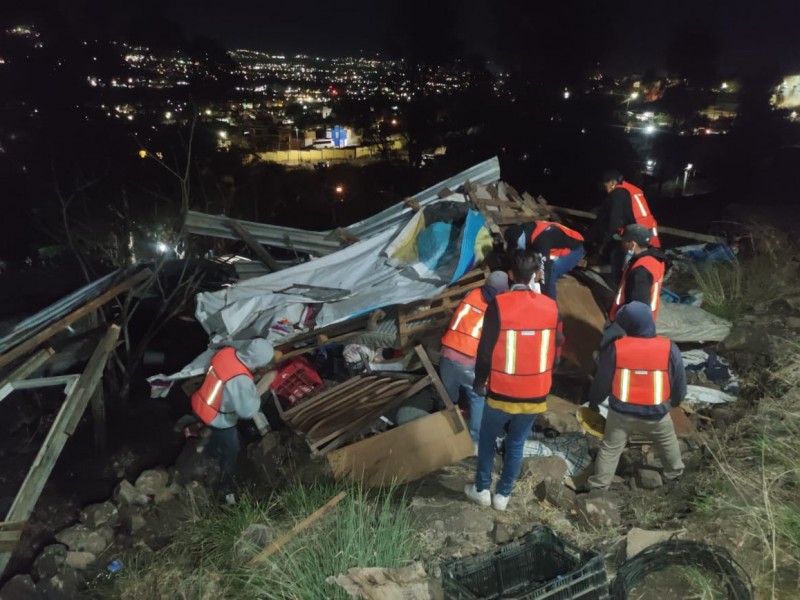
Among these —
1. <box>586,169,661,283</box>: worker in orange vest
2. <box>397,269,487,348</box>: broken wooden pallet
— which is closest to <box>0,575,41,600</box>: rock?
<box>397,269,487,348</box>: broken wooden pallet

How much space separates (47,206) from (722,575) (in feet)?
67.9

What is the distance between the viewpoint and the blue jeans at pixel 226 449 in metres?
5.17

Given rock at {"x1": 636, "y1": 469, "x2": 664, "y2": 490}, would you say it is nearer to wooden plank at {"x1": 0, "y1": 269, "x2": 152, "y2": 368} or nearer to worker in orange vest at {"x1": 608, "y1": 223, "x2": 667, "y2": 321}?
worker in orange vest at {"x1": 608, "y1": 223, "x2": 667, "y2": 321}

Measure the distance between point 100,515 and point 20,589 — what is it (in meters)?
0.84

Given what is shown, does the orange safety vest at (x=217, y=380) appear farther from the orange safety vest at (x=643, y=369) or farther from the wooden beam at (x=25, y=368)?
the orange safety vest at (x=643, y=369)

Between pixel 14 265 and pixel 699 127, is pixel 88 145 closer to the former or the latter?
pixel 14 265

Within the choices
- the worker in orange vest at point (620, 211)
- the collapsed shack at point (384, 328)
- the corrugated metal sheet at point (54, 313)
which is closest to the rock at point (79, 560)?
the collapsed shack at point (384, 328)

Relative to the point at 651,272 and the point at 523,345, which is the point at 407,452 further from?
the point at 651,272

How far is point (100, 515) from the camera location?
17.6 feet

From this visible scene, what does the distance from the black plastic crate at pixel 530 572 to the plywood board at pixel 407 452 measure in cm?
148

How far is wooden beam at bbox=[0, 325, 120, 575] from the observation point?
3.92m

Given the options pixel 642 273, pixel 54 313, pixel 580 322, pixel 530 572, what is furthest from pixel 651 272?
pixel 54 313

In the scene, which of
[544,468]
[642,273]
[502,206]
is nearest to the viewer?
[544,468]

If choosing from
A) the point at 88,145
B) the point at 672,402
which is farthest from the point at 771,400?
the point at 88,145
